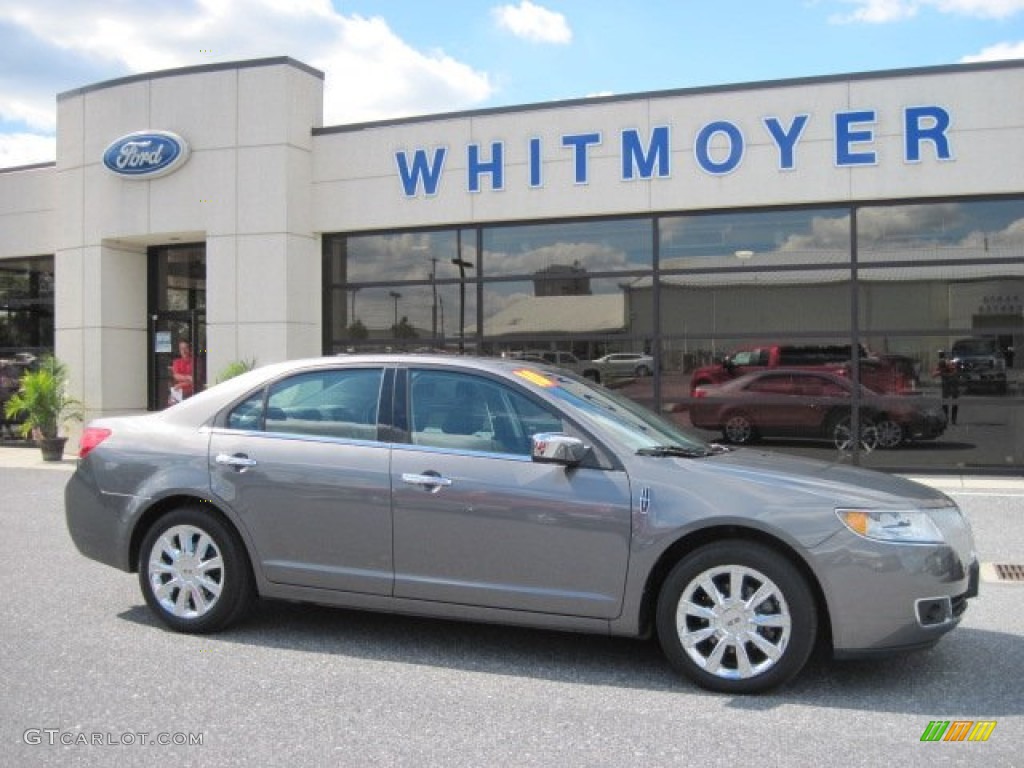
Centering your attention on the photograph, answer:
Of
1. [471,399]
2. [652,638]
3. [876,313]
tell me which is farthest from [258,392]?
[876,313]

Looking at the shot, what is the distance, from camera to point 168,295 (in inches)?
641

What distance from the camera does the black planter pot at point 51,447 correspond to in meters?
14.7

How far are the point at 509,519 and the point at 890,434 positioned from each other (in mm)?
9052

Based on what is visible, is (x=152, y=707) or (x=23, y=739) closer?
(x=23, y=739)

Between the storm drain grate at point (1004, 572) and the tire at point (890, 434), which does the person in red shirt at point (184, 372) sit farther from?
the storm drain grate at point (1004, 572)

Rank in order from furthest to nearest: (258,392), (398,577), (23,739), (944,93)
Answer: (944,93), (258,392), (398,577), (23,739)

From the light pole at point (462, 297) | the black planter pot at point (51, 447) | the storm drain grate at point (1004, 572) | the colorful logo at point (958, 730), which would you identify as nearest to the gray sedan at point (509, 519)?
the colorful logo at point (958, 730)

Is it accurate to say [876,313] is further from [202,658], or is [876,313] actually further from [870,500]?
[202,658]

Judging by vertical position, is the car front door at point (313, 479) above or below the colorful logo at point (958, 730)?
above

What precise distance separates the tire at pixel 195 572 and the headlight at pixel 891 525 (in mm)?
3115

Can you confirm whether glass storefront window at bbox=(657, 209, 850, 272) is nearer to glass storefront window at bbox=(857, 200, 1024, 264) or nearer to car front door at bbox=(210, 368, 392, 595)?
glass storefront window at bbox=(857, 200, 1024, 264)

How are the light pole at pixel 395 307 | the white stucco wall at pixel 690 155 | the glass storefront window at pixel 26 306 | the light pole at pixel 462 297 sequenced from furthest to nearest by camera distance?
1. the glass storefront window at pixel 26 306
2. the light pole at pixel 395 307
3. the light pole at pixel 462 297
4. the white stucco wall at pixel 690 155

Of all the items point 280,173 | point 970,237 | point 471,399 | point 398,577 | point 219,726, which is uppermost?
point 280,173

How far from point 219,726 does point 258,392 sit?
79.7 inches
